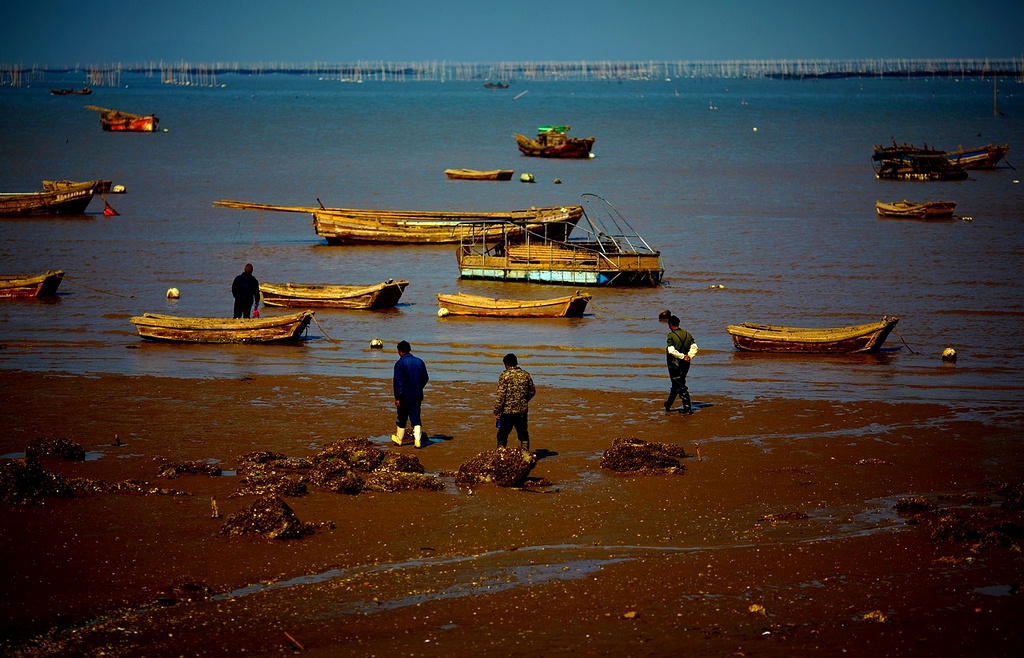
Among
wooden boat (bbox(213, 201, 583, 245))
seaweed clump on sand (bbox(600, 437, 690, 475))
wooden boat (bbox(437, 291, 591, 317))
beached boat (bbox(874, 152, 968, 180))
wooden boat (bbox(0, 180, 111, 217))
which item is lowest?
seaweed clump on sand (bbox(600, 437, 690, 475))

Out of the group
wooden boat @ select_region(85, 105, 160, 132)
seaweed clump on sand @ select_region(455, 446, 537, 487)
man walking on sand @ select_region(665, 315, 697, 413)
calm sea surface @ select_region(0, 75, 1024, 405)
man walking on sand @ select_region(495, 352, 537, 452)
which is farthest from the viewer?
wooden boat @ select_region(85, 105, 160, 132)

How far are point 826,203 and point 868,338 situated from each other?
33.4 meters

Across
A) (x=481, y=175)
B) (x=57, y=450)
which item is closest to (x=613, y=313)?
(x=57, y=450)

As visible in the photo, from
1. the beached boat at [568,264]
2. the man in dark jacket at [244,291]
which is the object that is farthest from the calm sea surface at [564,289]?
the man in dark jacket at [244,291]

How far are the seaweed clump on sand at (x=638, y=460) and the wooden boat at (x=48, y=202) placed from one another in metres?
36.6

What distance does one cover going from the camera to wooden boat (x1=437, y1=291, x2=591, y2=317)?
80.9 feet

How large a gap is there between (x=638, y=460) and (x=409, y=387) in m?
2.85

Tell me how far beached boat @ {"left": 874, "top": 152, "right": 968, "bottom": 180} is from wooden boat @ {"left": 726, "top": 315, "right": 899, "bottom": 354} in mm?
44935

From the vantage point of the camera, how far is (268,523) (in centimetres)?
1062

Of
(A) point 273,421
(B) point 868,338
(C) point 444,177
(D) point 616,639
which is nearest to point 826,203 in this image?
(C) point 444,177

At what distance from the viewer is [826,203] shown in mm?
52688

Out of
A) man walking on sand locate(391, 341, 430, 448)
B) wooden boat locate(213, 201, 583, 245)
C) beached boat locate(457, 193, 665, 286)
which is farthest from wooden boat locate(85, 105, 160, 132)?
man walking on sand locate(391, 341, 430, 448)

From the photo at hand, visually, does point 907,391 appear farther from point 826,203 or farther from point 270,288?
point 826,203

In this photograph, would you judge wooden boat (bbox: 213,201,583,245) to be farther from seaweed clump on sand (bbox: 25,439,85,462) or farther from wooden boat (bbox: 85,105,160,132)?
wooden boat (bbox: 85,105,160,132)
